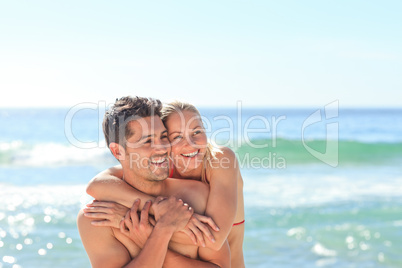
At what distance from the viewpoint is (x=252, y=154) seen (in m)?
20.7

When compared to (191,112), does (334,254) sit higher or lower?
lower

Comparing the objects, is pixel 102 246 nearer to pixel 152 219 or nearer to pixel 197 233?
pixel 152 219

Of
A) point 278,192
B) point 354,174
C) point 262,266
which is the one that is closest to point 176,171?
point 262,266

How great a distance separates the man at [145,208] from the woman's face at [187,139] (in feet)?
1.05

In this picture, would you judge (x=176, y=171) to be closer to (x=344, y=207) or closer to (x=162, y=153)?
(x=162, y=153)

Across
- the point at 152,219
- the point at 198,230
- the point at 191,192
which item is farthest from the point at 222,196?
the point at 152,219

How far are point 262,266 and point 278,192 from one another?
4.91 m

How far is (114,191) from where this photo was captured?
2.93 meters

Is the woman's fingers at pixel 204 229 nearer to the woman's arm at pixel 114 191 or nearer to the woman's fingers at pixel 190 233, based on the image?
the woman's fingers at pixel 190 233

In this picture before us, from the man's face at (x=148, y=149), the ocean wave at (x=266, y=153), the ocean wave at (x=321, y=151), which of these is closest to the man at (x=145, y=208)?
the man's face at (x=148, y=149)

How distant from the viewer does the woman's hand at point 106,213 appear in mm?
2785

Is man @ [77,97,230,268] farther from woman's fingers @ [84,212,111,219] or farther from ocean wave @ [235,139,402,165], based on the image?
ocean wave @ [235,139,402,165]

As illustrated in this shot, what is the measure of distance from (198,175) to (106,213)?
0.94m

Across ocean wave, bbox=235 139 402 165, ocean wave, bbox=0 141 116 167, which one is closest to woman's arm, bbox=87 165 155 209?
ocean wave, bbox=235 139 402 165
